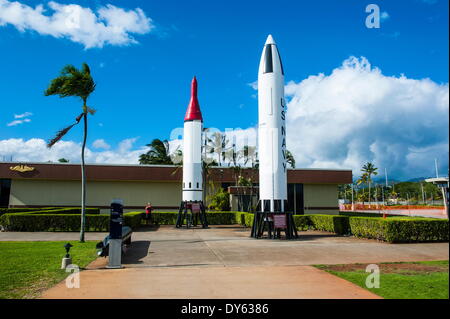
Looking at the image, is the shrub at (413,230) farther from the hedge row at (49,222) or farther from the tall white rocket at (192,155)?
the hedge row at (49,222)

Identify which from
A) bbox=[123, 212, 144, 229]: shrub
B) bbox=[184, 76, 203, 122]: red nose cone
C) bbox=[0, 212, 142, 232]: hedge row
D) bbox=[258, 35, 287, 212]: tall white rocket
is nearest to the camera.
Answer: bbox=[258, 35, 287, 212]: tall white rocket

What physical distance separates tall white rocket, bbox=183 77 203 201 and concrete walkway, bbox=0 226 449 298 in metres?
10.9

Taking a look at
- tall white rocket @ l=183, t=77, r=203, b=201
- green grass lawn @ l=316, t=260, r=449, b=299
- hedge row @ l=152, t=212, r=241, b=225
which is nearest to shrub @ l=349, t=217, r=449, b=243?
green grass lawn @ l=316, t=260, r=449, b=299

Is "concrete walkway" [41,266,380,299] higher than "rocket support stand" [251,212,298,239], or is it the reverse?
"rocket support stand" [251,212,298,239]

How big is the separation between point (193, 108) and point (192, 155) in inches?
144

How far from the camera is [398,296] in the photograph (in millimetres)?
6359

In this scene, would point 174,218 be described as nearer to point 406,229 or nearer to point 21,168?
point 21,168

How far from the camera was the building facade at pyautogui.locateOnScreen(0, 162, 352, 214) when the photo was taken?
103 ft

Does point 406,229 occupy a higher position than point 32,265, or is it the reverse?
point 406,229

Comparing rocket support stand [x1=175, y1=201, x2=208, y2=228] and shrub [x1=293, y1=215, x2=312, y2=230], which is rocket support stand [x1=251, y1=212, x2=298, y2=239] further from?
rocket support stand [x1=175, y1=201, x2=208, y2=228]

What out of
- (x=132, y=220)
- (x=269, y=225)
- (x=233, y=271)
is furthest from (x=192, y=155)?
(x=233, y=271)

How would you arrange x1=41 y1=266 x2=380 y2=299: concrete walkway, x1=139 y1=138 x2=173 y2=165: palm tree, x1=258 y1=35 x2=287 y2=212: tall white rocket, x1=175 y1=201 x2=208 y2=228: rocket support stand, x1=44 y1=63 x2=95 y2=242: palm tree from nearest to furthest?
x1=41 y1=266 x2=380 y2=299: concrete walkway < x1=44 y1=63 x2=95 y2=242: palm tree < x1=258 y1=35 x2=287 y2=212: tall white rocket < x1=175 y1=201 x2=208 y2=228: rocket support stand < x1=139 y1=138 x2=173 y2=165: palm tree

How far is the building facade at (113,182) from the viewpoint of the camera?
31422 mm

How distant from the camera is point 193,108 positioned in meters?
25.9
